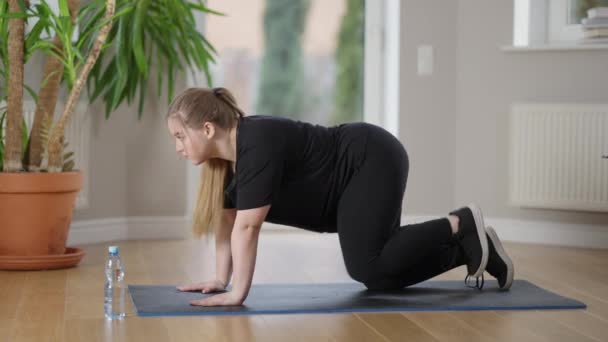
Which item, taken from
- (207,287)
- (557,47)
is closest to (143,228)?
(207,287)

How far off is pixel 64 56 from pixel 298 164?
1.28 metres

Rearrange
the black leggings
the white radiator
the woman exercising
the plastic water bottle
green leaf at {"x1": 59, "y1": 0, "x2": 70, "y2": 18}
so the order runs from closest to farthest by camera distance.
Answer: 1. the plastic water bottle
2. the woman exercising
3. the black leggings
4. green leaf at {"x1": 59, "y1": 0, "x2": 70, "y2": 18}
5. the white radiator

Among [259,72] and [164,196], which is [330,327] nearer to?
[164,196]

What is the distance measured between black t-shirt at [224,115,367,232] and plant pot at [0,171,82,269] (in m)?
0.94

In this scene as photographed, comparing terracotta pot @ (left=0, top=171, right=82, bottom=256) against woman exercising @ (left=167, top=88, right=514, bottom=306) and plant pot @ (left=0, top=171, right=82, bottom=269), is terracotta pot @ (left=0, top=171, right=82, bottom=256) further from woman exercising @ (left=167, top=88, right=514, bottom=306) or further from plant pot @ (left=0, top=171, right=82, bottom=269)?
woman exercising @ (left=167, top=88, right=514, bottom=306)

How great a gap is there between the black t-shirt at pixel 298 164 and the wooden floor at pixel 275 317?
1.25 feet

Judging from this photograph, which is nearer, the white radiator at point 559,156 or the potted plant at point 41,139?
the potted plant at point 41,139

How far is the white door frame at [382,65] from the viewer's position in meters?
4.85

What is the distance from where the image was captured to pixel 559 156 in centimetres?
447

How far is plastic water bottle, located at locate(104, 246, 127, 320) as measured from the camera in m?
2.62

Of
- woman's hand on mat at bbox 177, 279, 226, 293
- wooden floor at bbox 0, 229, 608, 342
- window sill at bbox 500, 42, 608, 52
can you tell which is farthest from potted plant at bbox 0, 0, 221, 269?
window sill at bbox 500, 42, 608, 52

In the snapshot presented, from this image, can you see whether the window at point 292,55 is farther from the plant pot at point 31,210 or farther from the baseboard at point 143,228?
the plant pot at point 31,210

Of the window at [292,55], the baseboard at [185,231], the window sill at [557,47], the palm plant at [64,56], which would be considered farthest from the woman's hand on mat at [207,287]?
the window sill at [557,47]

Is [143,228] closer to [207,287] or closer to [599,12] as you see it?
[207,287]
